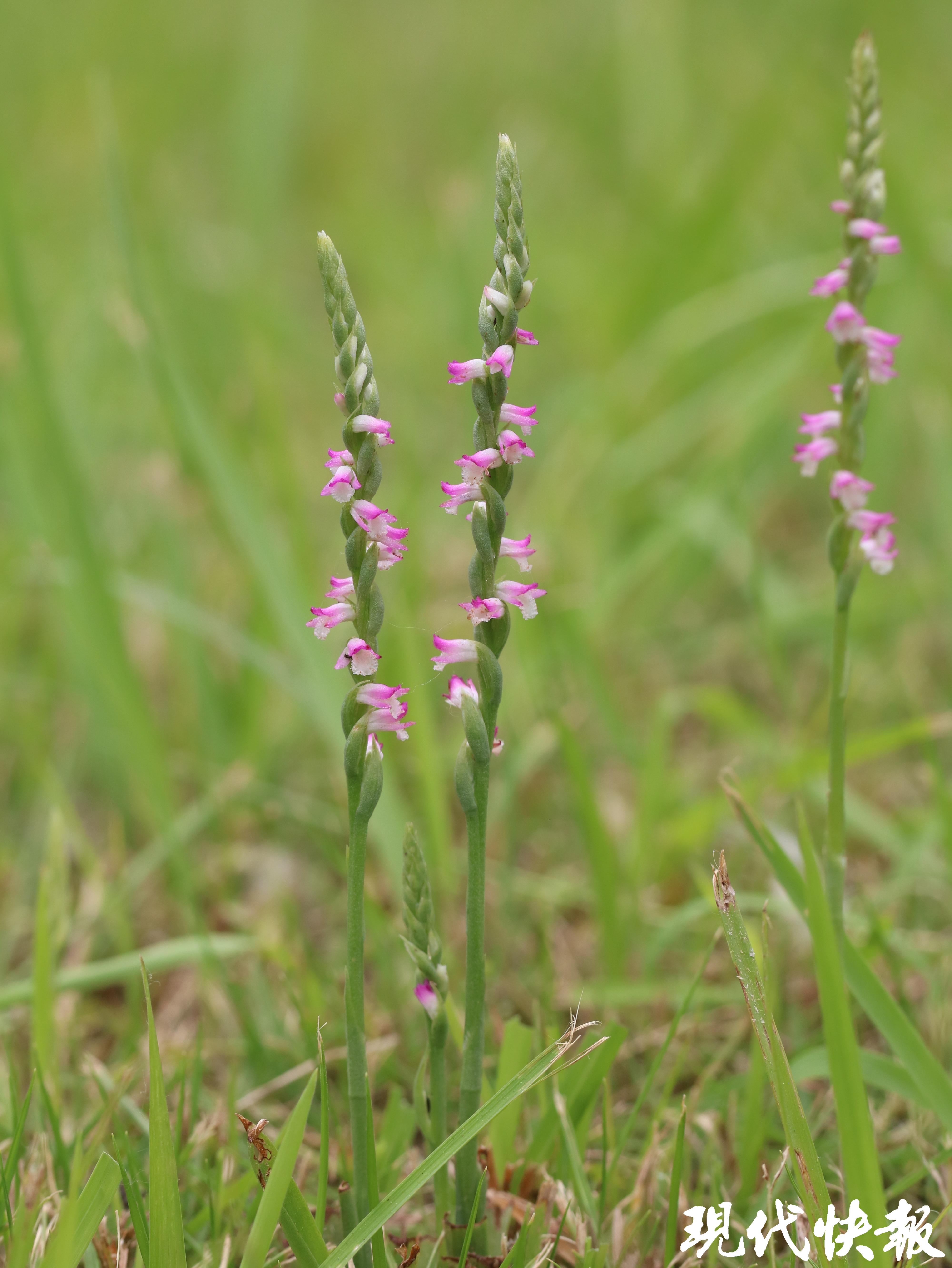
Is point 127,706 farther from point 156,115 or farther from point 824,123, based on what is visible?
point 156,115

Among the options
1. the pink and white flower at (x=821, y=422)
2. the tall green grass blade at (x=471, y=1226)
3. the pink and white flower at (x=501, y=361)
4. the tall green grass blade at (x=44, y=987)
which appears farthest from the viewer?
the tall green grass blade at (x=44, y=987)

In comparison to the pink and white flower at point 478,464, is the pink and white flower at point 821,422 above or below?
above

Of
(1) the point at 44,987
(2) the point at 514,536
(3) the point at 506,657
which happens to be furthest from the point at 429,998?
(2) the point at 514,536

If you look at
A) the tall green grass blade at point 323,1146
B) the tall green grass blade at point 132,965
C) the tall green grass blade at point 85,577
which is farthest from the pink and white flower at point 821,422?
the tall green grass blade at point 85,577

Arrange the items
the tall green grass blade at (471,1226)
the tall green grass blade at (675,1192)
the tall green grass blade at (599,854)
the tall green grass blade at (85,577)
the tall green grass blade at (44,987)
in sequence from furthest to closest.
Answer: the tall green grass blade at (85,577)
the tall green grass blade at (599,854)
the tall green grass blade at (44,987)
the tall green grass blade at (675,1192)
the tall green grass blade at (471,1226)

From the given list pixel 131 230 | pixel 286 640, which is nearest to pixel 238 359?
pixel 131 230

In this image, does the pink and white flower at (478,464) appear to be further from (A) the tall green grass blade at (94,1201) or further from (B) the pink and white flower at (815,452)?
(A) the tall green grass blade at (94,1201)
